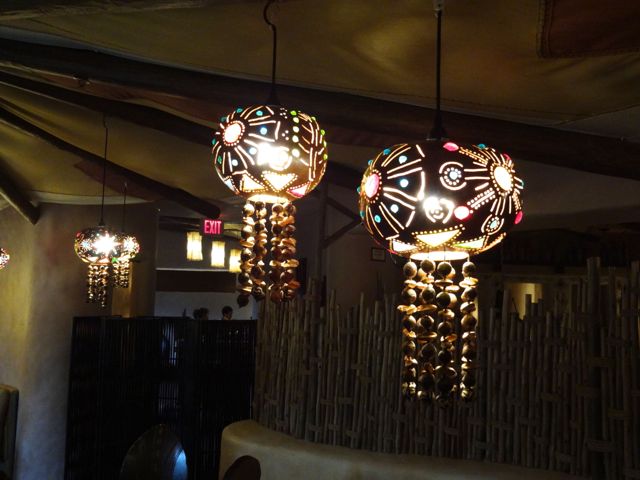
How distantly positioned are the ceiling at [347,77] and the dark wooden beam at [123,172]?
0.17 feet

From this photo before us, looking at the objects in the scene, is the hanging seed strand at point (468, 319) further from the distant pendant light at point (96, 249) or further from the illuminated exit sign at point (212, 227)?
the illuminated exit sign at point (212, 227)

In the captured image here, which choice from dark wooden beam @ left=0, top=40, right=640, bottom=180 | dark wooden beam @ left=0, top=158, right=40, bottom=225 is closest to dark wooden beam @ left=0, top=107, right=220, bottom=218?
dark wooden beam @ left=0, top=158, right=40, bottom=225

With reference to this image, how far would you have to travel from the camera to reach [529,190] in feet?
16.0

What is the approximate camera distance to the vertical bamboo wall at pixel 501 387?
3008 mm

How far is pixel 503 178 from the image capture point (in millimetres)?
2186

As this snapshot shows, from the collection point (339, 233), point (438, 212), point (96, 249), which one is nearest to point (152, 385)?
point (96, 249)

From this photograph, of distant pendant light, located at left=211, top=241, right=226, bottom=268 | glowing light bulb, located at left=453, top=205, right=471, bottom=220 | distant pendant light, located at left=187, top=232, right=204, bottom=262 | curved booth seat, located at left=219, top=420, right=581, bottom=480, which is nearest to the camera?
glowing light bulb, located at left=453, top=205, right=471, bottom=220

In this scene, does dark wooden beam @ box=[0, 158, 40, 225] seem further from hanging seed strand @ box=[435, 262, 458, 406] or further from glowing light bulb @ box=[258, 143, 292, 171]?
hanging seed strand @ box=[435, 262, 458, 406]

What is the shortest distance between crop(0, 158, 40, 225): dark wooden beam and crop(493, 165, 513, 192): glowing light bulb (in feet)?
17.0

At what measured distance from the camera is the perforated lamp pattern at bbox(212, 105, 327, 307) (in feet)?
8.22

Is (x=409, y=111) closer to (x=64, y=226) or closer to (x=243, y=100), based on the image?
(x=243, y=100)

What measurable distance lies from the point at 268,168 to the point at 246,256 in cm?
46

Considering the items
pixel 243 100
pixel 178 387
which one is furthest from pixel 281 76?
pixel 178 387

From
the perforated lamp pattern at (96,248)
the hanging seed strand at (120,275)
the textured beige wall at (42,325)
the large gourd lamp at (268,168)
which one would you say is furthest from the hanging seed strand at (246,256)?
the textured beige wall at (42,325)
